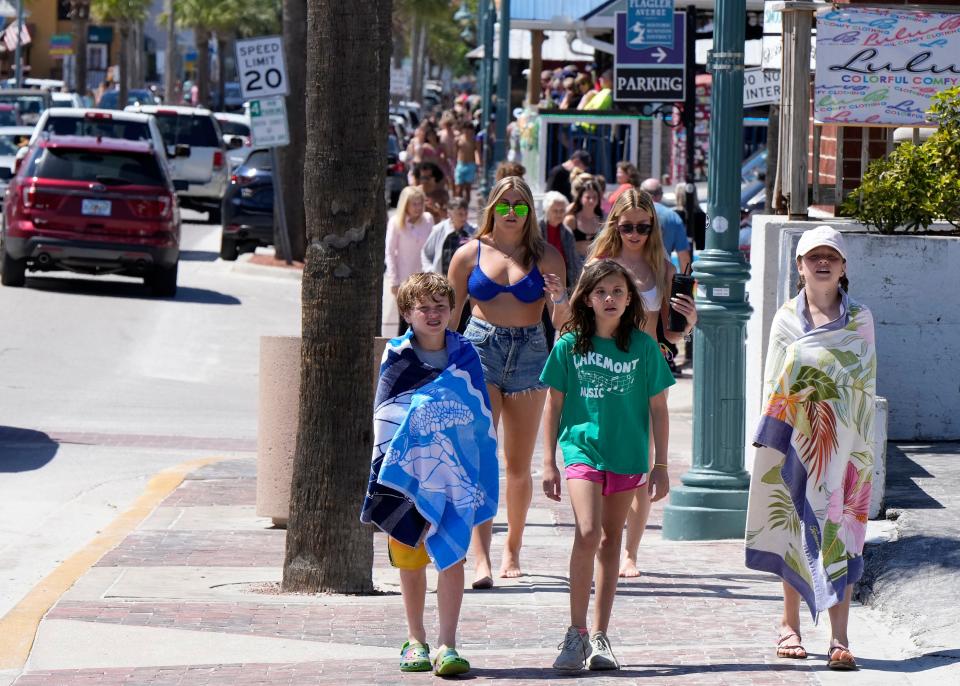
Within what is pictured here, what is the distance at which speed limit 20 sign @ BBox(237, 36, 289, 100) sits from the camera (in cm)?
2344

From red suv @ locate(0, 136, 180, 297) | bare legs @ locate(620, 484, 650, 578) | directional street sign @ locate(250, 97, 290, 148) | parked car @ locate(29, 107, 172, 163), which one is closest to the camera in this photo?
bare legs @ locate(620, 484, 650, 578)

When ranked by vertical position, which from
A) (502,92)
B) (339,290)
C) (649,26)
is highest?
(502,92)


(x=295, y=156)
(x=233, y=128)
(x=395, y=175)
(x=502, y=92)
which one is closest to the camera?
(x=295, y=156)

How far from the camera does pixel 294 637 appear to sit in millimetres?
6855

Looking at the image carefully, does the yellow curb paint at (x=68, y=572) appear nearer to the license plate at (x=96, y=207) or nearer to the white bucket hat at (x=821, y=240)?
the white bucket hat at (x=821, y=240)

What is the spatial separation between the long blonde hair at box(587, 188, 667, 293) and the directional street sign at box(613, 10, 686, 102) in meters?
12.1

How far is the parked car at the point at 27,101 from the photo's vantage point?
4075 cm

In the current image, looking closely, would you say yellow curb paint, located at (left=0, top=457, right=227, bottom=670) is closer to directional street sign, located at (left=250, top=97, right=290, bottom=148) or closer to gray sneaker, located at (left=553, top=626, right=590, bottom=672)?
gray sneaker, located at (left=553, top=626, right=590, bottom=672)

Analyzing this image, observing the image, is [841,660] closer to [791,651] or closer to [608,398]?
[791,651]

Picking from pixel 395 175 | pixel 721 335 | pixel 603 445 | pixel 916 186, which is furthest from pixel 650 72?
pixel 395 175

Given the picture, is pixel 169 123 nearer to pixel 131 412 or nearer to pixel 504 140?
pixel 504 140

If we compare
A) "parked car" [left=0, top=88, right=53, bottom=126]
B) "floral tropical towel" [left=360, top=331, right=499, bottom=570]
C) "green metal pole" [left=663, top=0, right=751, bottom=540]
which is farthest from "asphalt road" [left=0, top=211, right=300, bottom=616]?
"parked car" [left=0, top=88, right=53, bottom=126]

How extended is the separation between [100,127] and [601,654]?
65.0ft

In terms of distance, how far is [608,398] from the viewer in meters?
6.46
